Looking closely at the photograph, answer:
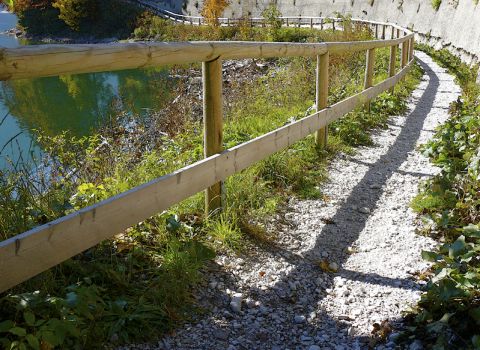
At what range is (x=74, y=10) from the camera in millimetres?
53250

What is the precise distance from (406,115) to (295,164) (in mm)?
4547

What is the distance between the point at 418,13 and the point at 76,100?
2338 cm

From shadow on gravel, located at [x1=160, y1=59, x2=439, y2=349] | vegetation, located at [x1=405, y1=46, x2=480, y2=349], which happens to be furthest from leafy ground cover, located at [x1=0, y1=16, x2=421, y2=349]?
vegetation, located at [x1=405, y1=46, x2=480, y2=349]

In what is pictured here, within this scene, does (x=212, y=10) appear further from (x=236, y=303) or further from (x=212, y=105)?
(x=236, y=303)

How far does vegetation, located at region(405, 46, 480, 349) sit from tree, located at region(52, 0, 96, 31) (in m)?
52.6

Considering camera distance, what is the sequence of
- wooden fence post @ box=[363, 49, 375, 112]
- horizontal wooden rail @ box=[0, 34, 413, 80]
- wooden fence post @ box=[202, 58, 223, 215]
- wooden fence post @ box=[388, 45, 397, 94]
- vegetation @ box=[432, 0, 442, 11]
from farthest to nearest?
vegetation @ box=[432, 0, 442, 11]
wooden fence post @ box=[388, 45, 397, 94]
wooden fence post @ box=[363, 49, 375, 112]
wooden fence post @ box=[202, 58, 223, 215]
horizontal wooden rail @ box=[0, 34, 413, 80]

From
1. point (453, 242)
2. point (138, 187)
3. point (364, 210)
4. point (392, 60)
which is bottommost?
point (364, 210)

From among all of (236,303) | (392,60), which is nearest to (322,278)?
(236,303)

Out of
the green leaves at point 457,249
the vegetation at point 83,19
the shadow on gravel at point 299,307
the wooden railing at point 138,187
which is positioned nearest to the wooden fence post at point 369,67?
the wooden railing at point 138,187

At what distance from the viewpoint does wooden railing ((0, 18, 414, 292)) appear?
6.54 feet

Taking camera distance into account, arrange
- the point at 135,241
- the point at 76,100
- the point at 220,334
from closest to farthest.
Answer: the point at 220,334 < the point at 135,241 < the point at 76,100

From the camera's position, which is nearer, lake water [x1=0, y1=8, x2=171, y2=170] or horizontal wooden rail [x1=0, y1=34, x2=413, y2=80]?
horizontal wooden rail [x1=0, y1=34, x2=413, y2=80]

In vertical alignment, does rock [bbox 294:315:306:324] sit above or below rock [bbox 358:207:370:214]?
above

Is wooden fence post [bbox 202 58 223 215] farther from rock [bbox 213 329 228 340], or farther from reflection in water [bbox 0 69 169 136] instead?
reflection in water [bbox 0 69 169 136]
